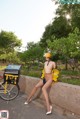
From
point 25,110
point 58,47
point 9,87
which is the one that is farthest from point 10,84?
point 58,47

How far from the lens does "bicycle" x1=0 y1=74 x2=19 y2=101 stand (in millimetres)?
10586

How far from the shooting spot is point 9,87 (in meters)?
10.8

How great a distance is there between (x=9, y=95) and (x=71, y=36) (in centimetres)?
407

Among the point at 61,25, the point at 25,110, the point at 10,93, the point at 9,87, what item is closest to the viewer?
the point at 25,110

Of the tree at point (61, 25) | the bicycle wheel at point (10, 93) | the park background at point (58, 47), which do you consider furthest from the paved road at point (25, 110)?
the tree at point (61, 25)

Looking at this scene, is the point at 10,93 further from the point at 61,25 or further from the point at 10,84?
the point at 61,25

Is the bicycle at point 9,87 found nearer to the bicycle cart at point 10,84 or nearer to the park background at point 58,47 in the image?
the bicycle cart at point 10,84

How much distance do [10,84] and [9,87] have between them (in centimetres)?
12

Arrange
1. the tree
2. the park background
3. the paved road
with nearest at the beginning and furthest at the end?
the paved road → the park background → the tree

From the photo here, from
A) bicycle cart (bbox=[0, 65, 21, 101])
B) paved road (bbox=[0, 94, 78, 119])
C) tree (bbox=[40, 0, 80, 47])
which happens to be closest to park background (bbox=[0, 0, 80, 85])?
tree (bbox=[40, 0, 80, 47])

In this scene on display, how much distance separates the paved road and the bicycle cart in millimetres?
303

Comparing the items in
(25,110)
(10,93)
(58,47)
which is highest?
(58,47)

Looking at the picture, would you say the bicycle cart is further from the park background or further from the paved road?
the park background

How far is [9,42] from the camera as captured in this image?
205 feet
